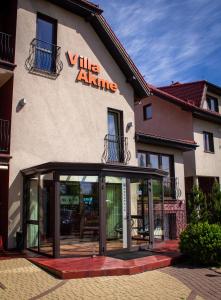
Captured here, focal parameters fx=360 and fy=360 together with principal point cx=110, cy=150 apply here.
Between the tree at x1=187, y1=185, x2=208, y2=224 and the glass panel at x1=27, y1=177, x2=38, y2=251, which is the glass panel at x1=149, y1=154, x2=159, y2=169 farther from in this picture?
the glass panel at x1=27, y1=177, x2=38, y2=251

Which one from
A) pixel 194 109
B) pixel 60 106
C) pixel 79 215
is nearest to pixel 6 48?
pixel 60 106

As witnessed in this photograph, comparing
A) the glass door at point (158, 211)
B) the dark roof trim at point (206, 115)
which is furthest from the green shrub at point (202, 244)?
the dark roof trim at point (206, 115)

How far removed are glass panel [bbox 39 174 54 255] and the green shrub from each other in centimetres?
418

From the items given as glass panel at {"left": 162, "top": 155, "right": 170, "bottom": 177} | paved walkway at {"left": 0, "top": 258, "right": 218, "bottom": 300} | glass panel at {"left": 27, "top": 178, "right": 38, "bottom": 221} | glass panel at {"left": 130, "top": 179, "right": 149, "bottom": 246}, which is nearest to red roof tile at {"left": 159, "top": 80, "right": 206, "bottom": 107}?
glass panel at {"left": 162, "top": 155, "right": 170, "bottom": 177}

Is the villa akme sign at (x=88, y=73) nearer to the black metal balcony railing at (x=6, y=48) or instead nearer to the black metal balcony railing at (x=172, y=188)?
the black metal balcony railing at (x=6, y=48)

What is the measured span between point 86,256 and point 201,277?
135 inches

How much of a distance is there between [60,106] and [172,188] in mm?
7761

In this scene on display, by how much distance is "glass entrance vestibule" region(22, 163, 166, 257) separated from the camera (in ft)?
36.3

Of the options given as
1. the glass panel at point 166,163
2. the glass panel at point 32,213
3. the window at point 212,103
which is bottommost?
the glass panel at point 32,213

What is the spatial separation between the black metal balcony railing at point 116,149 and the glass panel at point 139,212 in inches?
74.3

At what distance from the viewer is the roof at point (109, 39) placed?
577 inches

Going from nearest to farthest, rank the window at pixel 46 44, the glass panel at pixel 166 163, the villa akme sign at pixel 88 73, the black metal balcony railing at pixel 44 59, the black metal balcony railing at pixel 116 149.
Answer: the black metal balcony railing at pixel 44 59, the window at pixel 46 44, the villa akme sign at pixel 88 73, the black metal balcony railing at pixel 116 149, the glass panel at pixel 166 163

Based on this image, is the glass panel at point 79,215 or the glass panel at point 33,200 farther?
the glass panel at point 33,200

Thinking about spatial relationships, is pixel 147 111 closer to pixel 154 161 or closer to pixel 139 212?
pixel 154 161
